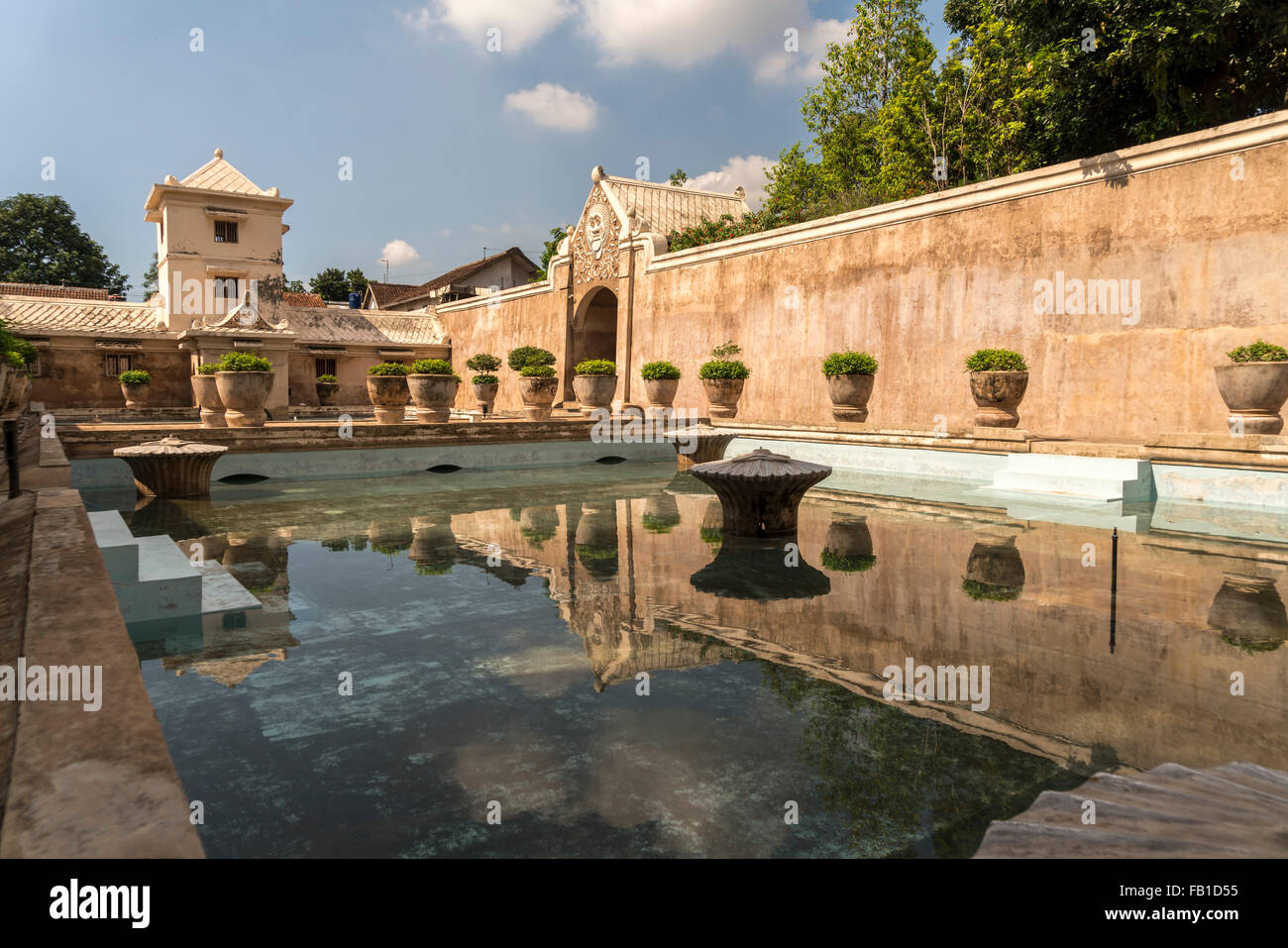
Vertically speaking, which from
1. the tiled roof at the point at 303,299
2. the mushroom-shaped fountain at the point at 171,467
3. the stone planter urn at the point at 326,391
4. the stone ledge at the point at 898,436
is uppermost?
the tiled roof at the point at 303,299

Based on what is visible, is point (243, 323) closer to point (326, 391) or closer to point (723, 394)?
point (326, 391)

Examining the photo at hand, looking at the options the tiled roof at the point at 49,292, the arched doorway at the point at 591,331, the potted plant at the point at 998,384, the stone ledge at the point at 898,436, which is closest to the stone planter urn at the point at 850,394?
the stone ledge at the point at 898,436

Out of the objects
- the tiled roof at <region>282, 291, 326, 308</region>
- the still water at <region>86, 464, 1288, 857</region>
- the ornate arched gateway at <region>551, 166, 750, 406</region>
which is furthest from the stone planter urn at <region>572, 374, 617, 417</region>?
the tiled roof at <region>282, 291, 326, 308</region>

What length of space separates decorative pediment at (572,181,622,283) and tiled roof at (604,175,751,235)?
46 centimetres

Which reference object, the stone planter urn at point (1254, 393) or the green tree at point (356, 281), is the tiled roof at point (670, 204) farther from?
the green tree at point (356, 281)

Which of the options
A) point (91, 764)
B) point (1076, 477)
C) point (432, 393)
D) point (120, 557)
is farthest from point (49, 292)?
point (91, 764)

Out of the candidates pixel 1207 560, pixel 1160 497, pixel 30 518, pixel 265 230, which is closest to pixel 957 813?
pixel 1207 560

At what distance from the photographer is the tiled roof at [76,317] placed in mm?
18219

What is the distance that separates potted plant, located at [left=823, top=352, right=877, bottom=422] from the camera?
11.4m

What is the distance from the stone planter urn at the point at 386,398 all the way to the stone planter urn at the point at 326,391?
1250 centimetres

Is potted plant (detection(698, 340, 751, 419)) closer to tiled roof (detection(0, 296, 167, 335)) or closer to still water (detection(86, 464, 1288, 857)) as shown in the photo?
still water (detection(86, 464, 1288, 857))

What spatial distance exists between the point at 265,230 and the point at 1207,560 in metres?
24.2

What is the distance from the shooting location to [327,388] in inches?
881
